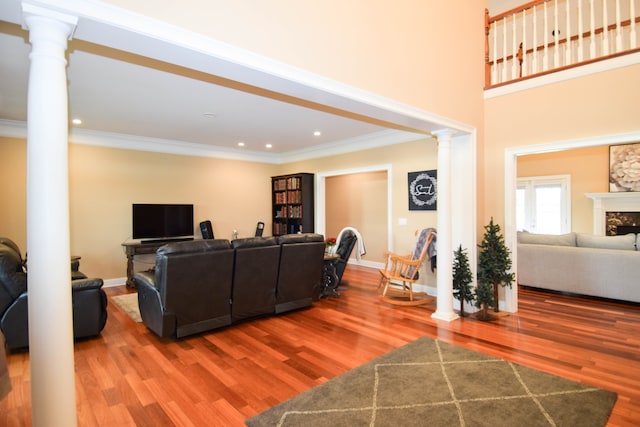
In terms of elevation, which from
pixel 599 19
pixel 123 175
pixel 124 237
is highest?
pixel 599 19

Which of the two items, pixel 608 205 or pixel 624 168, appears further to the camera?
pixel 608 205

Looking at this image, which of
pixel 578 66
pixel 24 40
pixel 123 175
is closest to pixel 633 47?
pixel 578 66

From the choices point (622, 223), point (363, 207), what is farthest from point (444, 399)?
point (622, 223)

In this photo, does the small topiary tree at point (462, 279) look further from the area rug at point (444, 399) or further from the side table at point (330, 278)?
the side table at point (330, 278)

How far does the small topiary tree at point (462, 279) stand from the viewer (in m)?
4.20

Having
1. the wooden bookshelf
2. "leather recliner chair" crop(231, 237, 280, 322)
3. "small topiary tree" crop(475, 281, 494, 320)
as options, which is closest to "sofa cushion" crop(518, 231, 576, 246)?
"small topiary tree" crop(475, 281, 494, 320)

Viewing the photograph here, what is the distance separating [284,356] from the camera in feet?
10.1

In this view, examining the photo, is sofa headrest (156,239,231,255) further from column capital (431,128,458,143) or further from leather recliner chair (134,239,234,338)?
column capital (431,128,458,143)

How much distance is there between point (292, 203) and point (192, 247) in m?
4.50

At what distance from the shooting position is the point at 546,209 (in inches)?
322

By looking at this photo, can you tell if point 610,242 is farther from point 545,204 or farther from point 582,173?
point 545,204

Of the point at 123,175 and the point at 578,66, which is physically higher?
the point at 578,66

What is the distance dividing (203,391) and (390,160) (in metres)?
4.82

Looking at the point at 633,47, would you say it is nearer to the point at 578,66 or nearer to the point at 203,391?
the point at 578,66
